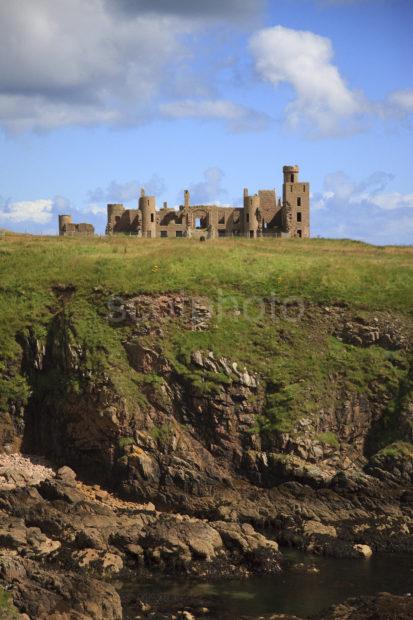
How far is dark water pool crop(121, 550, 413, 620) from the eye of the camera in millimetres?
45438

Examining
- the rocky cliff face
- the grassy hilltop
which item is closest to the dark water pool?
the rocky cliff face

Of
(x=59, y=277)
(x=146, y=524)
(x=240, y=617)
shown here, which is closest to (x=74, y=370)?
(x=59, y=277)

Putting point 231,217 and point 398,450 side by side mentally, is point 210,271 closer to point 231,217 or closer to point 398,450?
point 398,450

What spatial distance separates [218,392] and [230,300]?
7.74 meters

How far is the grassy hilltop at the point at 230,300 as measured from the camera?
6512 centimetres

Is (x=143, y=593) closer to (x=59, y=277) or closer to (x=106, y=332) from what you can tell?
(x=106, y=332)

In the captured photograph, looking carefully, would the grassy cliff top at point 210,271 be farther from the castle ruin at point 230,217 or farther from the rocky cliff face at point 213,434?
the castle ruin at point 230,217

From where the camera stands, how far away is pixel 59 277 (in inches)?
2763

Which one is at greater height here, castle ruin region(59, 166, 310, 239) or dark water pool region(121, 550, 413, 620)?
castle ruin region(59, 166, 310, 239)

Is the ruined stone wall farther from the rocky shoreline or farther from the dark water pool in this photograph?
the dark water pool

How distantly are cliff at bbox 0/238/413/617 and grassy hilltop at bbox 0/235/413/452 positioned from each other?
0.38 ft

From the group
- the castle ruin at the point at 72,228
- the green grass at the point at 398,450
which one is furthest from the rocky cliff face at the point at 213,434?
the castle ruin at the point at 72,228

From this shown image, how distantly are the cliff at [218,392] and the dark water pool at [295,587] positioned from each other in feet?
5.49

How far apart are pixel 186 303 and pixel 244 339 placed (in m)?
4.40
